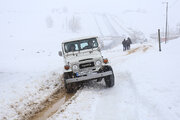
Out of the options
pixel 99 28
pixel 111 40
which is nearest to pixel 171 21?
pixel 99 28

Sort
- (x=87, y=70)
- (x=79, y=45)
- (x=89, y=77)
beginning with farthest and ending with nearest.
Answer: (x=79, y=45), (x=87, y=70), (x=89, y=77)

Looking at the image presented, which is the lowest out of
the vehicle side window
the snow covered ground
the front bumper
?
the snow covered ground

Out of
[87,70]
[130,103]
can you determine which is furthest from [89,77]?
[130,103]

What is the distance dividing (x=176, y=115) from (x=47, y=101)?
187 inches

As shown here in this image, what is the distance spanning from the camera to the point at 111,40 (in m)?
71.2

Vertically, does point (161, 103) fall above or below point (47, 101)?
above

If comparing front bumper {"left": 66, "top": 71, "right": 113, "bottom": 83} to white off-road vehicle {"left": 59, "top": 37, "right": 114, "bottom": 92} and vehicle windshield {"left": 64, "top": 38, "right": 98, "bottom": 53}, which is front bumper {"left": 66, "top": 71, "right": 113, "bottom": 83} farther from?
vehicle windshield {"left": 64, "top": 38, "right": 98, "bottom": 53}

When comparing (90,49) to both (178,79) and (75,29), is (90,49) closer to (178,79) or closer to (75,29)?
(178,79)

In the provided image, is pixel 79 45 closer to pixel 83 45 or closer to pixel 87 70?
pixel 83 45

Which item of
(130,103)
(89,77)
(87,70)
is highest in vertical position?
(87,70)

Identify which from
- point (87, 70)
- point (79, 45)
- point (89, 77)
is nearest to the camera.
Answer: point (89, 77)

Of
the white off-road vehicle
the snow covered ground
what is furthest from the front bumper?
the snow covered ground

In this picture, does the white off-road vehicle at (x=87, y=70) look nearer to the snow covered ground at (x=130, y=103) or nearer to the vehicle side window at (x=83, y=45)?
the snow covered ground at (x=130, y=103)

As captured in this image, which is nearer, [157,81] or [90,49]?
[157,81]
